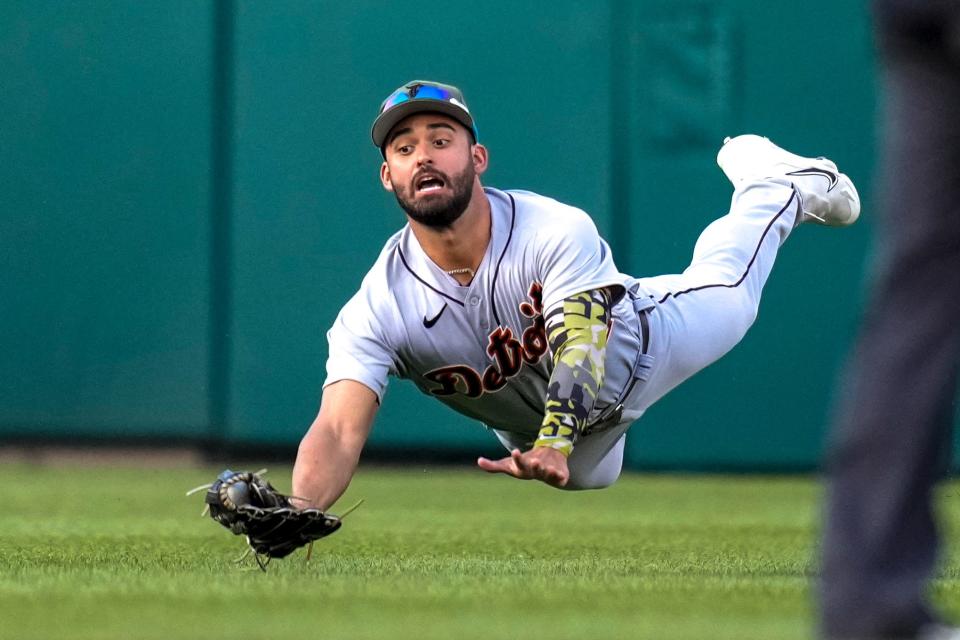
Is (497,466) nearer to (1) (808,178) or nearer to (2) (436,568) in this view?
(2) (436,568)

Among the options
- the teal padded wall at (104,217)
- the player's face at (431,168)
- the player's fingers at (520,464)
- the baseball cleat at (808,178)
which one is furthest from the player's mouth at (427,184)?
the teal padded wall at (104,217)

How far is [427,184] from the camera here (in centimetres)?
362

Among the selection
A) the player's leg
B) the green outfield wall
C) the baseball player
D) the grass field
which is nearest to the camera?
the grass field

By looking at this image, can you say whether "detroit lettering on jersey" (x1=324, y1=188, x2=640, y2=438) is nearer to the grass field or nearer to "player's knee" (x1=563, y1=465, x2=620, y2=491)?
"player's knee" (x1=563, y1=465, x2=620, y2=491)

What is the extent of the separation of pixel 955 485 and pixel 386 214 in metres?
2.73

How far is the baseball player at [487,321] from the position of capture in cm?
350

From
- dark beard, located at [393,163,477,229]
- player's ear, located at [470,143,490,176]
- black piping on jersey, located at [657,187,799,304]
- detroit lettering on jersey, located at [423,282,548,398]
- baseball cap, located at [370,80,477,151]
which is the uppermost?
baseball cap, located at [370,80,477,151]

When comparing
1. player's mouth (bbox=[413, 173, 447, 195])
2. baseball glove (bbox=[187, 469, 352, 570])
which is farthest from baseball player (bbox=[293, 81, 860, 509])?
baseball glove (bbox=[187, 469, 352, 570])

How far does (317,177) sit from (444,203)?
4099 millimetres

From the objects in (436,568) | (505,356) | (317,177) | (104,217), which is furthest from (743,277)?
(104,217)

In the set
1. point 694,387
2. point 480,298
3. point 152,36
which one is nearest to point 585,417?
point 480,298

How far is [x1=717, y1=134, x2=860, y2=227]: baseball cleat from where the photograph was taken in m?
4.45

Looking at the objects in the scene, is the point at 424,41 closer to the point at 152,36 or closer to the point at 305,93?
the point at 305,93

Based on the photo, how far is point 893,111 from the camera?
1.81m
